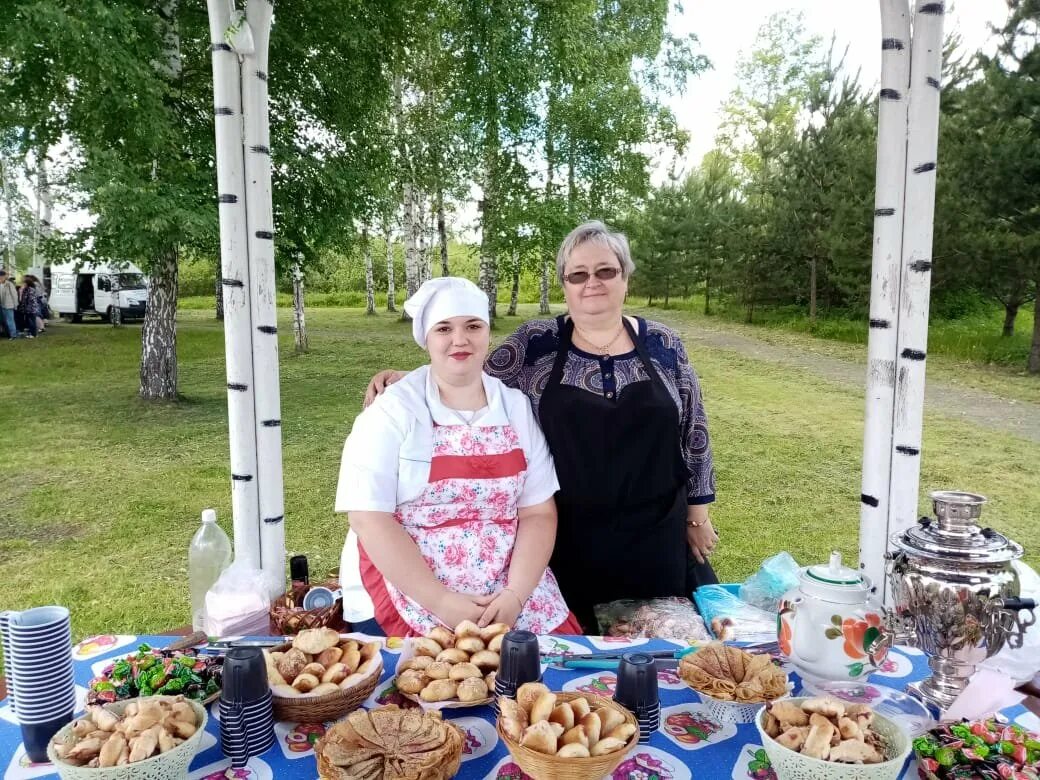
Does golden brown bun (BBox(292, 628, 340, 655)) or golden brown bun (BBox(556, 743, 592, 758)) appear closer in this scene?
golden brown bun (BBox(556, 743, 592, 758))

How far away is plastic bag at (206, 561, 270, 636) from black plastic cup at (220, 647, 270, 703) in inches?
35.1

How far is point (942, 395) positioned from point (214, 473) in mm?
8326

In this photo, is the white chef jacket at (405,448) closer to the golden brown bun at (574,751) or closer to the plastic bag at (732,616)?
the plastic bag at (732,616)

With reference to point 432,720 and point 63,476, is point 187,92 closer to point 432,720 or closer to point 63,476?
point 63,476

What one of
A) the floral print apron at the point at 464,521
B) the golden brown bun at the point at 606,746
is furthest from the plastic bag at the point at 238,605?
the golden brown bun at the point at 606,746

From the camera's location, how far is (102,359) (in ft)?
39.8

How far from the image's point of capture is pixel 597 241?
2275 millimetres

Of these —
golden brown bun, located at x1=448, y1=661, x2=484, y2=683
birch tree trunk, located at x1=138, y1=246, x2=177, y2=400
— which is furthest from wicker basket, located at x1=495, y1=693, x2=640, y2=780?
birch tree trunk, located at x1=138, y1=246, x2=177, y2=400

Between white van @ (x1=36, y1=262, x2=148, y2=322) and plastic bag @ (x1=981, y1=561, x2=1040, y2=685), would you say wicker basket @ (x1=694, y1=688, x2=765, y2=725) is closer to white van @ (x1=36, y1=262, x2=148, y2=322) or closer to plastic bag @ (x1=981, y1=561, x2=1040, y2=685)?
plastic bag @ (x1=981, y1=561, x2=1040, y2=685)

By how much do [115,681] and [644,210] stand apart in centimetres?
1457

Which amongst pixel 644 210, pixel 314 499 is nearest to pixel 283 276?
pixel 314 499

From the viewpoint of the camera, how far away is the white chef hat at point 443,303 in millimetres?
1858

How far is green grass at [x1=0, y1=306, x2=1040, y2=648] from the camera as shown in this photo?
185 inches

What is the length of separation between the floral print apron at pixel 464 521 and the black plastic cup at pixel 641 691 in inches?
28.3
